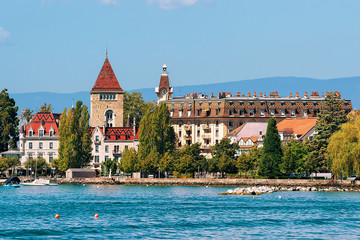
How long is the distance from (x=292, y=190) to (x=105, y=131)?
61717mm

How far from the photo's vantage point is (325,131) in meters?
113

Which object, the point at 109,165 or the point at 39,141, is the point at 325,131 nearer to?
the point at 109,165

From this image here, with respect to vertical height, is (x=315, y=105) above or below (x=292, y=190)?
above

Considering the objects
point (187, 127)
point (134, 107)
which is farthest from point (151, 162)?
point (134, 107)

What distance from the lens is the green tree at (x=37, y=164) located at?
156 m

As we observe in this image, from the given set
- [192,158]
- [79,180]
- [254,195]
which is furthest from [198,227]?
[79,180]

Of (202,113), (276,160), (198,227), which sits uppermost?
(202,113)

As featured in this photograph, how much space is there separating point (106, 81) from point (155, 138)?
39657mm

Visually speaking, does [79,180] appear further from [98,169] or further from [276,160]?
[276,160]

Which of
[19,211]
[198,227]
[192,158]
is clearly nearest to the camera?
[198,227]

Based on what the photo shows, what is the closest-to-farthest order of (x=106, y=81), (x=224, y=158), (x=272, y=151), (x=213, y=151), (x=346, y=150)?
(x=346, y=150) < (x=272, y=151) < (x=224, y=158) < (x=213, y=151) < (x=106, y=81)

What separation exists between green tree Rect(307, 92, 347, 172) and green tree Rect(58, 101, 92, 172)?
43.0 m

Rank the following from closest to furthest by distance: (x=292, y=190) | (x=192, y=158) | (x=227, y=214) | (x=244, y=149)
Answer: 1. (x=227, y=214)
2. (x=292, y=190)
3. (x=192, y=158)
4. (x=244, y=149)

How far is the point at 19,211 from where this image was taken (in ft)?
249
